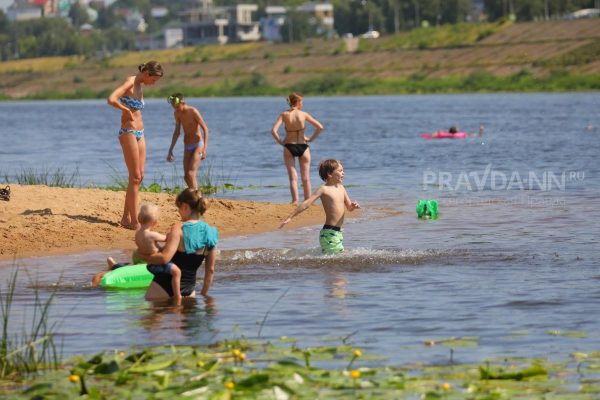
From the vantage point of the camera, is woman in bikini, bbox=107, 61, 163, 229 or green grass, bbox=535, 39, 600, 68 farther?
green grass, bbox=535, 39, 600, 68

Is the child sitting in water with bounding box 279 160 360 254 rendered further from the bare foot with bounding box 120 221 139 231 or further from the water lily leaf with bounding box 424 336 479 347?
the water lily leaf with bounding box 424 336 479 347

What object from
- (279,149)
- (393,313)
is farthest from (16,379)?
(279,149)

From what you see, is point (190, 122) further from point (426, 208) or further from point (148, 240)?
point (148, 240)

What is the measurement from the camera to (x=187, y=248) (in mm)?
11367

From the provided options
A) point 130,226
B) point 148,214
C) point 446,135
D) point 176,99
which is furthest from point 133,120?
point 446,135

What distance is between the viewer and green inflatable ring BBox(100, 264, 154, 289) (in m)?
12.6

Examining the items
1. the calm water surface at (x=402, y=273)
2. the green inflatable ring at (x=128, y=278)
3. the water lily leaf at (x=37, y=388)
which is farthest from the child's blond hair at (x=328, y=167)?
the water lily leaf at (x=37, y=388)

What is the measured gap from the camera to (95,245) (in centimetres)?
1588

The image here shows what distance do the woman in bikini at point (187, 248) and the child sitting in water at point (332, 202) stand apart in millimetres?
2402

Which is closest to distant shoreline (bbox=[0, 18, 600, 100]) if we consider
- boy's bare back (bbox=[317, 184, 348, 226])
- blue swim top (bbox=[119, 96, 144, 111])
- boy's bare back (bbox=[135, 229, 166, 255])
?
blue swim top (bbox=[119, 96, 144, 111])

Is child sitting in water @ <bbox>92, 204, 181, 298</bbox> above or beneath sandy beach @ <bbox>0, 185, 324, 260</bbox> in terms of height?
above

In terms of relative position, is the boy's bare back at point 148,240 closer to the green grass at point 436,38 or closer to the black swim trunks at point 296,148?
the black swim trunks at point 296,148

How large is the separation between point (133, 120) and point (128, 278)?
3373 millimetres

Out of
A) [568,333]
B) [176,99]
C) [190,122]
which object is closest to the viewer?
[568,333]
